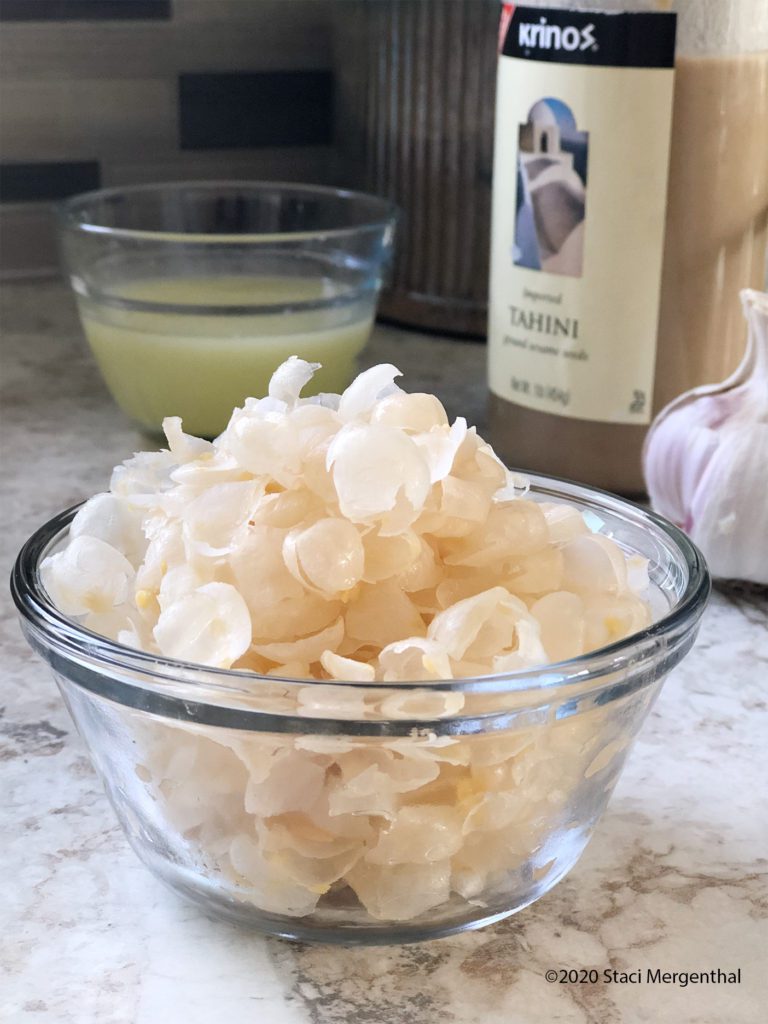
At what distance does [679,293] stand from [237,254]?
1.13ft

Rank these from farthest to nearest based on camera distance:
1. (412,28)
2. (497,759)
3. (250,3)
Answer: (250,3) < (412,28) < (497,759)

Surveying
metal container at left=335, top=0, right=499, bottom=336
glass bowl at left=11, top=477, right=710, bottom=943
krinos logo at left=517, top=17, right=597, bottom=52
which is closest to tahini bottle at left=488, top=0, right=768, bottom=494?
krinos logo at left=517, top=17, right=597, bottom=52

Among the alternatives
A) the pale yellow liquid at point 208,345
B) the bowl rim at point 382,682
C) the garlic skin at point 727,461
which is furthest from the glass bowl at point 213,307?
the bowl rim at point 382,682

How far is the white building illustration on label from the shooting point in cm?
79

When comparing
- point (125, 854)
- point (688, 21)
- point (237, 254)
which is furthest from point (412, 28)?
point (125, 854)

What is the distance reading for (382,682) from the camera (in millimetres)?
392

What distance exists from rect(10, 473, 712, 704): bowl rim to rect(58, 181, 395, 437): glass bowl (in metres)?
0.44

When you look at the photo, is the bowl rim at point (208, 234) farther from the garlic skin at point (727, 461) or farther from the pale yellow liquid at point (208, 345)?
the garlic skin at point (727, 461)

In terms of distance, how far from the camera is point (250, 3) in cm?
135

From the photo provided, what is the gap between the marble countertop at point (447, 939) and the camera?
0.43 m

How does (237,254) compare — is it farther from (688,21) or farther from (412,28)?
(688,21)

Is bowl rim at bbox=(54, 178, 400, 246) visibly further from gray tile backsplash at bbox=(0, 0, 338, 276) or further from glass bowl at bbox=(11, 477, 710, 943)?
glass bowl at bbox=(11, 477, 710, 943)

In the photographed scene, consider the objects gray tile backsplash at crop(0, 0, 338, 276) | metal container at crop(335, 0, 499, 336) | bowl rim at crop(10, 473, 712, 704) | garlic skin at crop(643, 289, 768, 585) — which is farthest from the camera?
gray tile backsplash at crop(0, 0, 338, 276)

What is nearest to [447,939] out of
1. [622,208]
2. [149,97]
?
[622,208]
